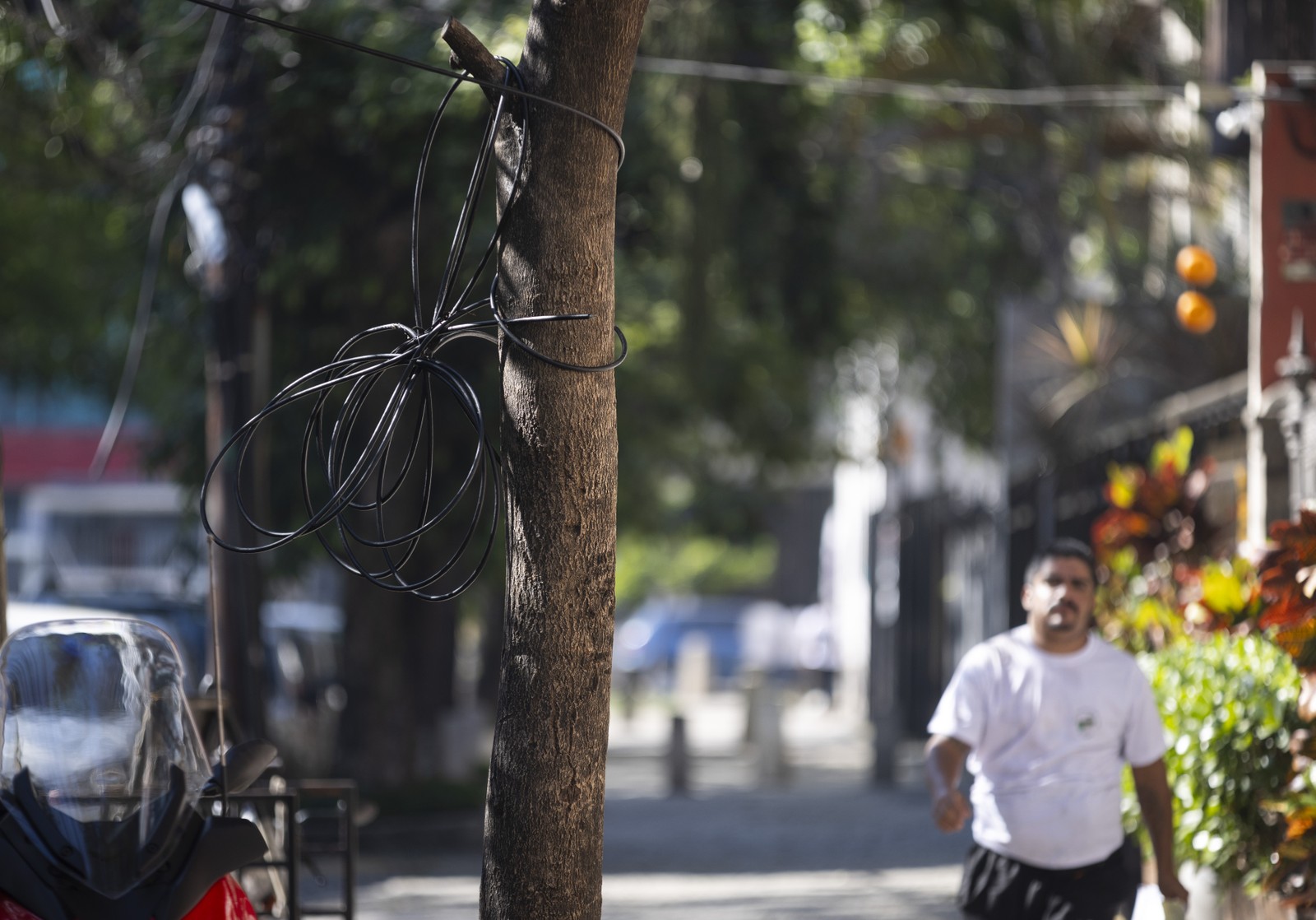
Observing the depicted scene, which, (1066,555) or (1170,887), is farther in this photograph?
(1066,555)

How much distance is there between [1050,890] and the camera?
5.67m

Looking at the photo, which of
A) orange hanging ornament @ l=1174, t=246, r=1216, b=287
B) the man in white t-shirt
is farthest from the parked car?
the man in white t-shirt

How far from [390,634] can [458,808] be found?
164cm

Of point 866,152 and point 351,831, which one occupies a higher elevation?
point 866,152

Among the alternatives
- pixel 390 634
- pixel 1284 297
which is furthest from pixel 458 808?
pixel 1284 297

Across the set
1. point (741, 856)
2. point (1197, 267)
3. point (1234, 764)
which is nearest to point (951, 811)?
point (1234, 764)

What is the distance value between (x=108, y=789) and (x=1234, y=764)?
4.62 m

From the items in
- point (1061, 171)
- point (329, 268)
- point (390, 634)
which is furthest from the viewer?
point (1061, 171)

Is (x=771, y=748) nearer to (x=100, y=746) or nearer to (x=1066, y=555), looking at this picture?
(x=1066, y=555)

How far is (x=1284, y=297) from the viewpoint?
855cm

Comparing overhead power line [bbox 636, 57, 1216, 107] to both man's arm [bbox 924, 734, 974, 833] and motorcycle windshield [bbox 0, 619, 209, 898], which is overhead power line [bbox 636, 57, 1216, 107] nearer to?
man's arm [bbox 924, 734, 974, 833]

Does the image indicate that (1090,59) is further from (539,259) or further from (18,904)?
(18,904)

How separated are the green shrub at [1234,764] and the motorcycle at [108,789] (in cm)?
415

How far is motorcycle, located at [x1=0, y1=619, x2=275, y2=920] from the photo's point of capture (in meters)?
4.15
